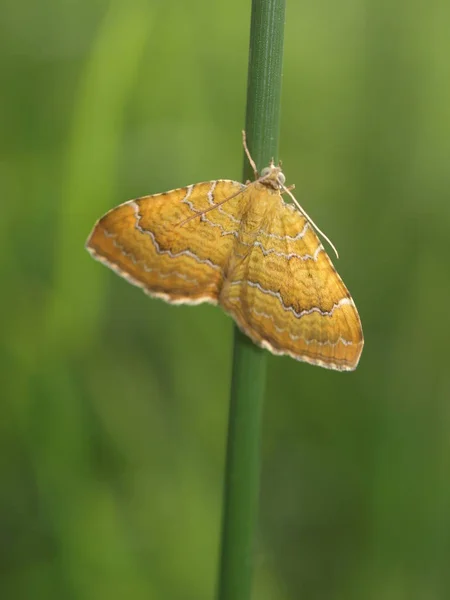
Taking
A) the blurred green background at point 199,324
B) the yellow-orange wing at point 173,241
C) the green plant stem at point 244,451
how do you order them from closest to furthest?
1. the green plant stem at point 244,451
2. the yellow-orange wing at point 173,241
3. the blurred green background at point 199,324

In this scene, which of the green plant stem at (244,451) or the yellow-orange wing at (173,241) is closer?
the green plant stem at (244,451)

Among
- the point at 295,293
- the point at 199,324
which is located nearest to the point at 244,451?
the point at 295,293

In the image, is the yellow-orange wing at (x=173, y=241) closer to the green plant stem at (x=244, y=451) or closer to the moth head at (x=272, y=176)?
the moth head at (x=272, y=176)

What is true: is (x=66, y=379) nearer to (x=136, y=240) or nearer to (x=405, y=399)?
(x=136, y=240)

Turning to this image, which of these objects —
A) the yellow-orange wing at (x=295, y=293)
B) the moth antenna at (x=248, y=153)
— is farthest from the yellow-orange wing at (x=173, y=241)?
the moth antenna at (x=248, y=153)

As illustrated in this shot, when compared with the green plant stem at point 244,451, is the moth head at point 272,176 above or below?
above
